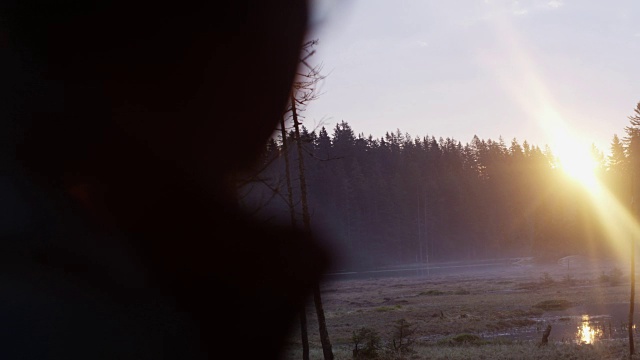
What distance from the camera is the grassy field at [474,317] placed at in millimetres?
22828

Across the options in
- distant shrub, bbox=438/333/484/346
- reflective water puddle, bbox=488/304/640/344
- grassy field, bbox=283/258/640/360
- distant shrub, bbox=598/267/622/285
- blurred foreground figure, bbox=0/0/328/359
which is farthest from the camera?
distant shrub, bbox=598/267/622/285

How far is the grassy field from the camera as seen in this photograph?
22828 millimetres

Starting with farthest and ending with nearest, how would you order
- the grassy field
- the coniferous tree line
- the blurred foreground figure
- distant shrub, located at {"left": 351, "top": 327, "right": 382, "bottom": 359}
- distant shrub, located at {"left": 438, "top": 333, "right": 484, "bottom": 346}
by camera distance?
the coniferous tree line → distant shrub, located at {"left": 438, "top": 333, "right": 484, "bottom": 346} → the grassy field → distant shrub, located at {"left": 351, "top": 327, "right": 382, "bottom": 359} → the blurred foreground figure

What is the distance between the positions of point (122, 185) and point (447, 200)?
392 feet

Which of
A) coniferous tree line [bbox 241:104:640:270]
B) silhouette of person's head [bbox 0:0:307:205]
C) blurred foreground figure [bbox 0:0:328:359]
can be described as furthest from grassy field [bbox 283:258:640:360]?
coniferous tree line [bbox 241:104:640:270]

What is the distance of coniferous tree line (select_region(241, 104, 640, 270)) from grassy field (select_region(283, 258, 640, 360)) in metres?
30.7

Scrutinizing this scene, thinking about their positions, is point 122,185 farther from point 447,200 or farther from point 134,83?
point 447,200

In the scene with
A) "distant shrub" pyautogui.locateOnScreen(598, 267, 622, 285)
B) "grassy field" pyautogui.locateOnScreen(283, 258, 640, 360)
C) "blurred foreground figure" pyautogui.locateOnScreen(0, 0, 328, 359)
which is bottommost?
"grassy field" pyautogui.locateOnScreen(283, 258, 640, 360)

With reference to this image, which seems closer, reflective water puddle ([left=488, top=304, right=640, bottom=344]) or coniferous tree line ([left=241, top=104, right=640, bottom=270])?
reflective water puddle ([left=488, top=304, right=640, bottom=344])

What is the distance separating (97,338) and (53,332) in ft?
1.60

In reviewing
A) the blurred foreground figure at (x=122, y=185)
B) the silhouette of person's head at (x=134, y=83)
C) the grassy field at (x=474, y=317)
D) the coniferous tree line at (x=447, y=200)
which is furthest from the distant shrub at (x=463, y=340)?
the coniferous tree line at (x=447, y=200)

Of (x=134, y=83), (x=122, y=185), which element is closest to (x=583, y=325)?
(x=122, y=185)

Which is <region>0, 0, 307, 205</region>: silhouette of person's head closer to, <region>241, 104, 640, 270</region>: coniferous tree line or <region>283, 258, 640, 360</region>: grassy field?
<region>283, 258, 640, 360</region>: grassy field

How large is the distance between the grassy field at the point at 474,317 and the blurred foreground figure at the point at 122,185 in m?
3.11
